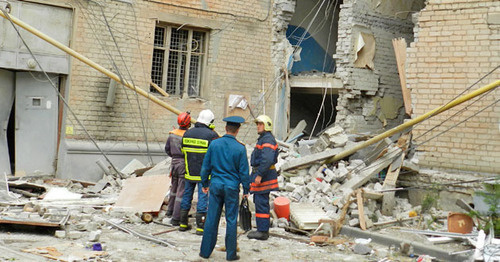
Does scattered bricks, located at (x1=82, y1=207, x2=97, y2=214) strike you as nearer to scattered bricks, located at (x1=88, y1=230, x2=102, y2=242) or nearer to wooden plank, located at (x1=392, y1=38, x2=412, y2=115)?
scattered bricks, located at (x1=88, y1=230, x2=102, y2=242)

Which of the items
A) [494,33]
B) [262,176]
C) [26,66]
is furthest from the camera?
[26,66]

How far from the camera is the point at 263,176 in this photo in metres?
→ 8.16

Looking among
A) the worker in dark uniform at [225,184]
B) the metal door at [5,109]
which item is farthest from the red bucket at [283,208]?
the metal door at [5,109]

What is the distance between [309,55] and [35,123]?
7.27m

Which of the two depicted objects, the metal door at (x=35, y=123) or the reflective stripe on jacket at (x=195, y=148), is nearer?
the reflective stripe on jacket at (x=195, y=148)

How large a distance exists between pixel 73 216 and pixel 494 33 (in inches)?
292

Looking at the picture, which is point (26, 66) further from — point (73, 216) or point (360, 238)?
point (360, 238)

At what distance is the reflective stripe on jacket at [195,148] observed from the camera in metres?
8.23

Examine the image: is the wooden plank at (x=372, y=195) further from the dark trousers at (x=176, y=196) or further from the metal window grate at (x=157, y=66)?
the metal window grate at (x=157, y=66)

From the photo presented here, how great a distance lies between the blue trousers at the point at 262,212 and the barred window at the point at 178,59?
5.77 m

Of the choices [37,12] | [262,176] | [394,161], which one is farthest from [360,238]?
[37,12]

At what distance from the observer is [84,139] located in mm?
12273

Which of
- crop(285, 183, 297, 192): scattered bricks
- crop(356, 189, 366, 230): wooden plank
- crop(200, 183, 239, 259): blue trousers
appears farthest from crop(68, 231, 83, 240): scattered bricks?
crop(356, 189, 366, 230): wooden plank

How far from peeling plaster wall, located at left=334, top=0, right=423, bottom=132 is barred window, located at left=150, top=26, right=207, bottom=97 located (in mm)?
3273
